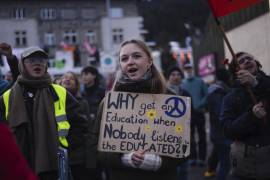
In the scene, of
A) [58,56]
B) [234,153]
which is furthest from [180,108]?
[58,56]

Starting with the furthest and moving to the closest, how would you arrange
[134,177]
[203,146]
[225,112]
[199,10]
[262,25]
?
[199,10] → [203,146] → [262,25] → [225,112] → [134,177]

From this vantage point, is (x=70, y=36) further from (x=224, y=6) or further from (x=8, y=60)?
(x=224, y=6)

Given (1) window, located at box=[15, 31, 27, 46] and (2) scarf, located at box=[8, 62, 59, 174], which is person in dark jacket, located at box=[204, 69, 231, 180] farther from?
(1) window, located at box=[15, 31, 27, 46]

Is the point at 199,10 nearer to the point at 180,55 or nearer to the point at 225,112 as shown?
the point at 180,55

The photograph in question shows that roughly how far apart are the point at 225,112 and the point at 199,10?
65.2 m

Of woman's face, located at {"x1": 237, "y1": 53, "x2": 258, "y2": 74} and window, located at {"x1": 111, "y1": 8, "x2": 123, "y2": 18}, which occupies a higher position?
window, located at {"x1": 111, "y1": 8, "x2": 123, "y2": 18}

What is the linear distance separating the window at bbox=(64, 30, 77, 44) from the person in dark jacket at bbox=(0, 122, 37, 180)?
174ft

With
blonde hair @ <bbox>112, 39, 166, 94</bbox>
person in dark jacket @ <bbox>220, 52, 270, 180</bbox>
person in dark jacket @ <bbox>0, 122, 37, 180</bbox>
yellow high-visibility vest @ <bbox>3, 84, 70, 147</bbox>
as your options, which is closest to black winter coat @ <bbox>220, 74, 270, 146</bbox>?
person in dark jacket @ <bbox>220, 52, 270, 180</bbox>

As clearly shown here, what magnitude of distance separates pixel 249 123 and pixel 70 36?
170ft

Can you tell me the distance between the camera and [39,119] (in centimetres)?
411

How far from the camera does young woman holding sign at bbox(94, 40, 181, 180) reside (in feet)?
10.9

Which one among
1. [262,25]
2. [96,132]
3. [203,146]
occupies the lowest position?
[203,146]

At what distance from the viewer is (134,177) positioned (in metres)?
3.37

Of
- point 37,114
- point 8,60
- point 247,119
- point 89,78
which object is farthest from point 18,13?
point 247,119
